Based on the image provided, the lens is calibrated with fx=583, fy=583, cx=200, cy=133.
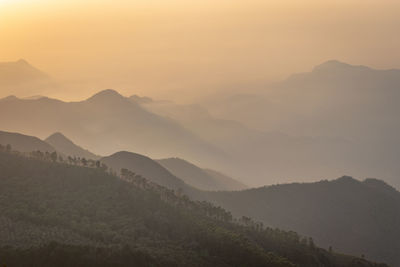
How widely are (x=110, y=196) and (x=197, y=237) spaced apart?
1211 inches

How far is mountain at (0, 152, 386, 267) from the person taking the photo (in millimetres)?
130375

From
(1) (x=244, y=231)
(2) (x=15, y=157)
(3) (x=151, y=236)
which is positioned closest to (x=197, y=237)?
(3) (x=151, y=236)

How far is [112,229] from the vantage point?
153500 millimetres

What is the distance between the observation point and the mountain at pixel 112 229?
130375 millimetres

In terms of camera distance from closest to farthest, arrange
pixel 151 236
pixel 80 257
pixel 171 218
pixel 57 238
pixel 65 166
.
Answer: pixel 80 257 < pixel 57 238 < pixel 151 236 < pixel 171 218 < pixel 65 166

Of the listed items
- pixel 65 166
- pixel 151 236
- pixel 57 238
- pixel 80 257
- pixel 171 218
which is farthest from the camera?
pixel 65 166

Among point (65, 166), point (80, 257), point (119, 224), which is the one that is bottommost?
point (80, 257)

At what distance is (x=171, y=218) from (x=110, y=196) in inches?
756

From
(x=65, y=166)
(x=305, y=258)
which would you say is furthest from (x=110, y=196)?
(x=305, y=258)

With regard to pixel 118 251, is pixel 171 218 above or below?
above

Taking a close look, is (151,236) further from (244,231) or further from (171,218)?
(244,231)

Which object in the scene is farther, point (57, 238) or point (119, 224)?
point (119, 224)

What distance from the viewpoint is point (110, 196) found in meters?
171

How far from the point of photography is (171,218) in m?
168
